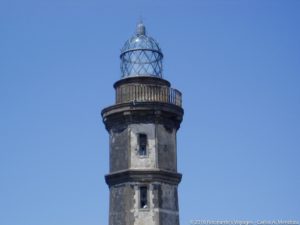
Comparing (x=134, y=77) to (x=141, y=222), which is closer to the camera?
(x=141, y=222)

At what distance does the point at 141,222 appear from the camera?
28.3 metres

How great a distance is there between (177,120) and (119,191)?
4356mm

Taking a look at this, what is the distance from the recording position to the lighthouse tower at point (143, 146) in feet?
94.1

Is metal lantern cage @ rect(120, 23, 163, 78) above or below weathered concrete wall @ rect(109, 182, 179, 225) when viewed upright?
above

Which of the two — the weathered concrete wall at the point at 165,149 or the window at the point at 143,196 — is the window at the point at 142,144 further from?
the window at the point at 143,196

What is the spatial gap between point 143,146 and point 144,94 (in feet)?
7.72

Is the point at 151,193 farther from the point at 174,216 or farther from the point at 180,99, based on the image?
the point at 180,99

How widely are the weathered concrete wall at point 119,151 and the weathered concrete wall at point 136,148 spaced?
0.81ft

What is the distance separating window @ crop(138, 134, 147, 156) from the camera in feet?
96.5

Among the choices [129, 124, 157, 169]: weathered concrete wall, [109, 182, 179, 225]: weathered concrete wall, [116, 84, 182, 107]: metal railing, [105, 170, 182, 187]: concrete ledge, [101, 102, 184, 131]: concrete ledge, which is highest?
[116, 84, 182, 107]: metal railing

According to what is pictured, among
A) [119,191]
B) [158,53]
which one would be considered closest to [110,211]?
[119,191]

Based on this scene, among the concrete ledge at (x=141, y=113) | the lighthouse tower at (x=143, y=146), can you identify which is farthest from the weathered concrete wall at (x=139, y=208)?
the concrete ledge at (x=141, y=113)

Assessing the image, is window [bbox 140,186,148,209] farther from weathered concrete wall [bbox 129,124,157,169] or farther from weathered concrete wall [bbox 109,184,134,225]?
weathered concrete wall [bbox 129,124,157,169]

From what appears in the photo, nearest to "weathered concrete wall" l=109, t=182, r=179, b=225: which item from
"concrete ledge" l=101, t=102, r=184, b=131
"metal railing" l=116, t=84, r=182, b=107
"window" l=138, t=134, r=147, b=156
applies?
"window" l=138, t=134, r=147, b=156
